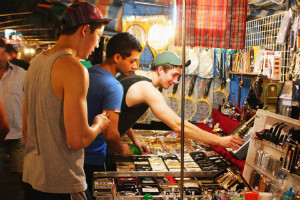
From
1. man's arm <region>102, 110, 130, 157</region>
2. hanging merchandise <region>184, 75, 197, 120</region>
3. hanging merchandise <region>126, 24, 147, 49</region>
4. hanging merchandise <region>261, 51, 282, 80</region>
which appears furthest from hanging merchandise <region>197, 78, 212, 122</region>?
man's arm <region>102, 110, 130, 157</region>

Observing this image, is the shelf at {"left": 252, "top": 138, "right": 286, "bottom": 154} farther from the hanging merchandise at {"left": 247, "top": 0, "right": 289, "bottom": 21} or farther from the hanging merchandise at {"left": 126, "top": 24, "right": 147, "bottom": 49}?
the hanging merchandise at {"left": 126, "top": 24, "right": 147, "bottom": 49}

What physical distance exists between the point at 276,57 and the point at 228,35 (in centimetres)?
65

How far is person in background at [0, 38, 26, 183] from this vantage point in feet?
13.6

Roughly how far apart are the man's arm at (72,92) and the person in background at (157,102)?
1.55 m

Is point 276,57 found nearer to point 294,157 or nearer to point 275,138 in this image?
point 275,138

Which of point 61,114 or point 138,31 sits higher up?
point 138,31

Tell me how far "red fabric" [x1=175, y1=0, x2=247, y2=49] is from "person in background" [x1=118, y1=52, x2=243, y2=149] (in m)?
0.44

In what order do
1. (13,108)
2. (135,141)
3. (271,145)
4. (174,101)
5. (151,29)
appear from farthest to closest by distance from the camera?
(174,101)
(151,29)
(13,108)
(135,141)
(271,145)

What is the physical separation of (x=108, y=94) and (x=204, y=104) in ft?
13.0

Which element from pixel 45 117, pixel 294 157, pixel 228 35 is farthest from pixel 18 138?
pixel 294 157

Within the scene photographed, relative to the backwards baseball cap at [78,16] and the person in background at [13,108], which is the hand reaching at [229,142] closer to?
the backwards baseball cap at [78,16]

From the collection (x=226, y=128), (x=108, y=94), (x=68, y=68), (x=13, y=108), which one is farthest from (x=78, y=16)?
(x=226, y=128)

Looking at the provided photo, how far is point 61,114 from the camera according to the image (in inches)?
73.0

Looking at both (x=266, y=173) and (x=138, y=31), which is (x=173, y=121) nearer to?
(x=266, y=173)
